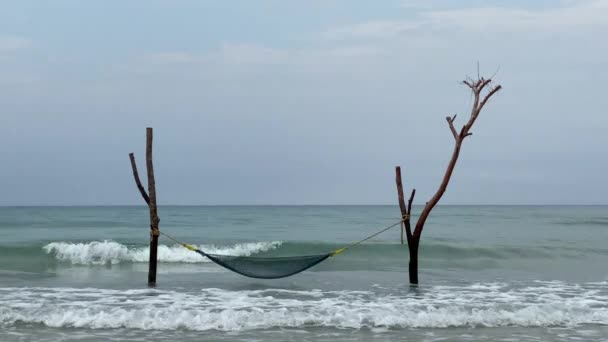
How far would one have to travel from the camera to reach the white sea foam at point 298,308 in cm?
752

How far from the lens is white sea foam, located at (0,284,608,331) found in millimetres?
7523

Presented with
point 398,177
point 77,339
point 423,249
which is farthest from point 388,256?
point 77,339

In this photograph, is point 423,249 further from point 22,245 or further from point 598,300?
point 22,245

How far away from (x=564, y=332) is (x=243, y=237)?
18.6m

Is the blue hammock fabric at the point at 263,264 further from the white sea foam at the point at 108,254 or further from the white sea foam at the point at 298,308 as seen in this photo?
the white sea foam at the point at 108,254

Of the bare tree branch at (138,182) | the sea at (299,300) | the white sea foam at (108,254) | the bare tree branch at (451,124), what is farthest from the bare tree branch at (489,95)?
the white sea foam at (108,254)

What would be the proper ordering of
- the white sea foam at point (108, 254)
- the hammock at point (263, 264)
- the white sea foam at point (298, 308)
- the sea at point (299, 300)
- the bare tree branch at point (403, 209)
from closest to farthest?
1. the sea at point (299, 300)
2. the white sea foam at point (298, 308)
3. the hammock at point (263, 264)
4. the bare tree branch at point (403, 209)
5. the white sea foam at point (108, 254)

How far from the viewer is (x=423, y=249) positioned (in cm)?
1891

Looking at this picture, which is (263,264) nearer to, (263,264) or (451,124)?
(263,264)

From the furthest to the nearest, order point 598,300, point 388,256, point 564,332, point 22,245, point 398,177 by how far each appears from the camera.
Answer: point 22,245
point 388,256
point 398,177
point 598,300
point 564,332

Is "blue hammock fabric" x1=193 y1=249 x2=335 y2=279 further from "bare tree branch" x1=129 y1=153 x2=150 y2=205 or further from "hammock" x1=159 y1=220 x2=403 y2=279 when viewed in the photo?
"bare tree branch" x1=129 y1=153 x2=150 y2=205

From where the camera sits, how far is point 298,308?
8461 mm

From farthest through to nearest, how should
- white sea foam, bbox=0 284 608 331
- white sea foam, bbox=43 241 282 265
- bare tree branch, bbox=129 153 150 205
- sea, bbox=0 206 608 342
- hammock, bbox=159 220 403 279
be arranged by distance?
white sea foam, bbox=43 241 282 265, bare tree branch, bbox=129 153 150 205, hammock, bbox=159 220 403 279, white sea foam, bbox=0 284 608 331, sea, bbox=0 206 608 342

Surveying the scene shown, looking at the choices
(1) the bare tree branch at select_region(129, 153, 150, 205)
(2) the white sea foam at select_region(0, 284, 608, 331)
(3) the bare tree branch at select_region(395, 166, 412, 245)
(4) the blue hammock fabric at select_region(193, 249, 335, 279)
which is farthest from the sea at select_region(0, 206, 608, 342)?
(1) the bare tree branch at select_region(129, 153, 150, 205)
